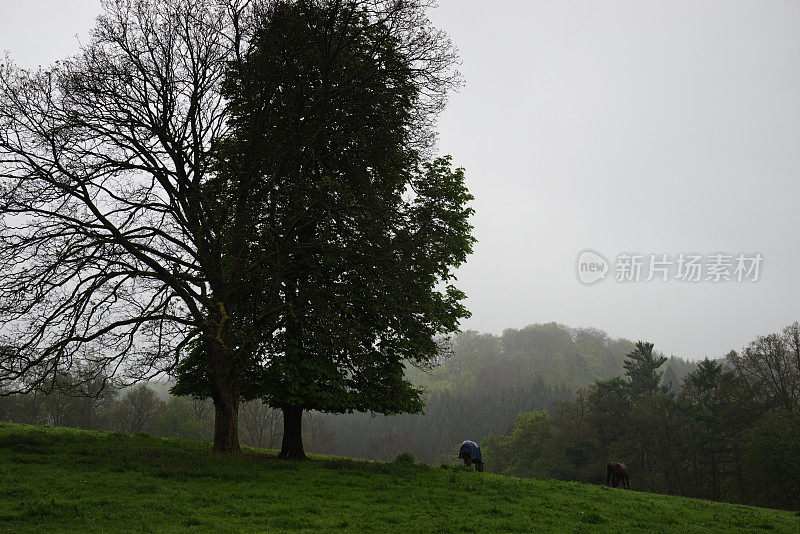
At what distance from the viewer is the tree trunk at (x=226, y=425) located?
18828 mm

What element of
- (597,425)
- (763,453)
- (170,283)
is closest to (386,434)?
(597,425)

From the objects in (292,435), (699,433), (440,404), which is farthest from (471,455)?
(440,404)

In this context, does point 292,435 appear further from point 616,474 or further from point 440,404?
point 440,404

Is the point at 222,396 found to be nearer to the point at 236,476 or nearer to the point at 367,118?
the point at 236,476

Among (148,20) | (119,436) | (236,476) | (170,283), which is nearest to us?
(236,476)

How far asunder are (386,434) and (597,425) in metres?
64.6

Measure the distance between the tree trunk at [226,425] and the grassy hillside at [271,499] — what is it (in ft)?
3.55

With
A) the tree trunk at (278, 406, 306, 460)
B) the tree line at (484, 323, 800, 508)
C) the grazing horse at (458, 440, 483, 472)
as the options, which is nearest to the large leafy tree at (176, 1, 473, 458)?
the tree trunk at (278, 406, 306, 460)

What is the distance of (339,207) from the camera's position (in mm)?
17062

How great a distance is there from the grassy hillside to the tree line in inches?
1298

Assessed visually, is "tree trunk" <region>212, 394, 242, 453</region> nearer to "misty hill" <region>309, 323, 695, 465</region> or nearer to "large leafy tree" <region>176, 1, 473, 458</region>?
"large leafy tree" <region>176, 1, 473, 458</region>

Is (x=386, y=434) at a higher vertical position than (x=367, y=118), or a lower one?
lower

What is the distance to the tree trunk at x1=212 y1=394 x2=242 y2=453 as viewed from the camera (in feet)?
61.8

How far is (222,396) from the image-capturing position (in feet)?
60.6
